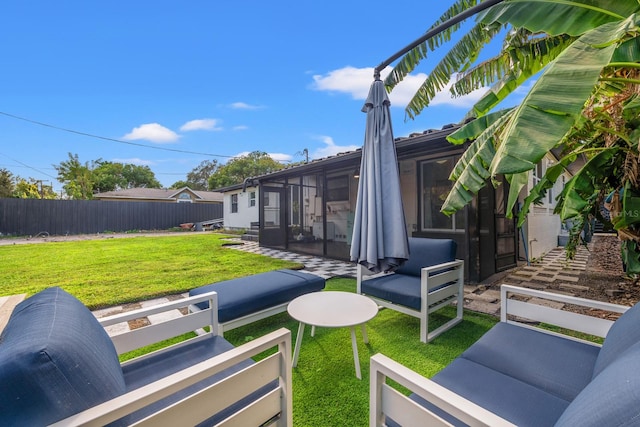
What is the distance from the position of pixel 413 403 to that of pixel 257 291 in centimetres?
223

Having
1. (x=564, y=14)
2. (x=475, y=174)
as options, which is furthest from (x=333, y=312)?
(x=564, y=14)

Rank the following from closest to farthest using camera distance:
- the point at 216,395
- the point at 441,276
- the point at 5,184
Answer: the point at 216,395 → the point at 441,276 → the point at 5,184

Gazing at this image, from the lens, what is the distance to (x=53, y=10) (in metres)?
8.79

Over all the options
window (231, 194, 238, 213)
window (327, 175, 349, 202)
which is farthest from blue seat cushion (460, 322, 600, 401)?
window (231, 194, 238, 213)

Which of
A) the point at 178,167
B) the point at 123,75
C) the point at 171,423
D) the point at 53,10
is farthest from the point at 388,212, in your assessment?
the point at 178,167

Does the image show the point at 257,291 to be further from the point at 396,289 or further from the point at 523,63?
the point at 523,63

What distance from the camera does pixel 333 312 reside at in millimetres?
2582

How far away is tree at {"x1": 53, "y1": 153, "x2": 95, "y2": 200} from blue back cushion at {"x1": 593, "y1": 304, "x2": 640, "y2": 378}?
3273 cm

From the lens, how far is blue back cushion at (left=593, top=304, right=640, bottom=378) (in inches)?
46.6

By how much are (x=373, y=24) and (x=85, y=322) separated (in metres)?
7.27

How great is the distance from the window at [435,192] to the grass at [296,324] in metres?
2.50

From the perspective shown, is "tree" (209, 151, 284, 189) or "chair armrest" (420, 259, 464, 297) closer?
"chair armrest" (420, 259, 464, 297)

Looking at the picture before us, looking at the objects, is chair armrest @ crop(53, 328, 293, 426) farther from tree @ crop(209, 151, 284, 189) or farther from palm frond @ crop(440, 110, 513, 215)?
tree @ crop(209, 151, 284, 189)

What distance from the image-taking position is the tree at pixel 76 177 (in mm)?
24609
